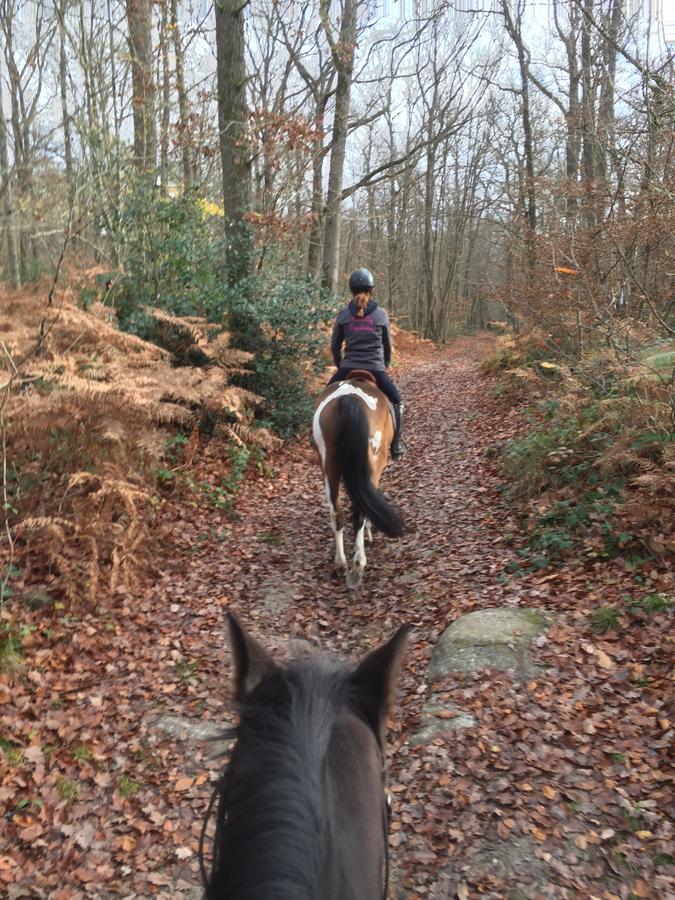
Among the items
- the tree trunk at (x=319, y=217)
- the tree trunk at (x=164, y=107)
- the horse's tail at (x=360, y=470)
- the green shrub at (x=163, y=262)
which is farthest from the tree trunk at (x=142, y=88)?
the horse's tail at (x=360, y=470)

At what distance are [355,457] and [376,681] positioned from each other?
4526 millimetres

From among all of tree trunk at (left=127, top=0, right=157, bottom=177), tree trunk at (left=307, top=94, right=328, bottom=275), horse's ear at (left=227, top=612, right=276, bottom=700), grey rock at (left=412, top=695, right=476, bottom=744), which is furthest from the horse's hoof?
tree trunk at (left=307, top=94, right=328, bottom=275)

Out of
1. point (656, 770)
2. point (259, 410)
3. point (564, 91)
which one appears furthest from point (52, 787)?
point (564, 91)

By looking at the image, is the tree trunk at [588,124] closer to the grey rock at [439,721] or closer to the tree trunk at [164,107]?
the tree trunk at [164,107]

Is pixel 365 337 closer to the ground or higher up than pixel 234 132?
closer to the ground

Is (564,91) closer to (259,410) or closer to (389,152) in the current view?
(259,410)

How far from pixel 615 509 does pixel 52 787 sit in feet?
17.5

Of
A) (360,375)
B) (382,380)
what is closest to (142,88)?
(360,375)

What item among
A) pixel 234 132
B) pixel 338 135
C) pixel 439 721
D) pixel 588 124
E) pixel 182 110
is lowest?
pixel 439 721

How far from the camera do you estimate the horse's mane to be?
4.18ft

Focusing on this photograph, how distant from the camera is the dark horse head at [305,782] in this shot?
1.30 metres

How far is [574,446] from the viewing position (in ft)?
25.2

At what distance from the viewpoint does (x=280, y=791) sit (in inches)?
55.6

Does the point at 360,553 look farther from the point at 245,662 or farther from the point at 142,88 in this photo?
the point at 142,88
